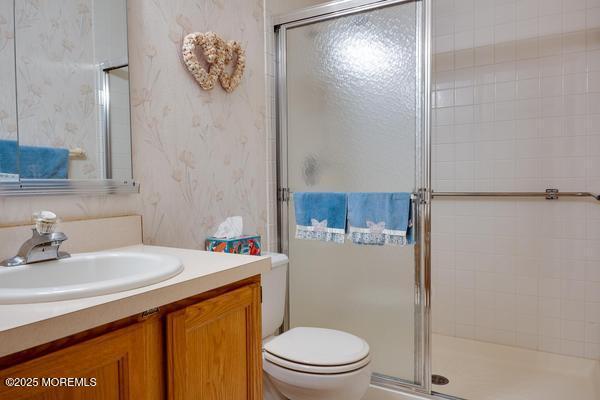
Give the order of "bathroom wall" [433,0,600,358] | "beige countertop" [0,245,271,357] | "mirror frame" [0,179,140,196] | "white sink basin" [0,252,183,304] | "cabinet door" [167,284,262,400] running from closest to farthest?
1. "beige countertop" [0,245,271,357]
2. "white sink basin" [0,252,183,304]
3. "cabinet door" [167,284,262,400]
4. "mirror frame" [0,179,140,196]
5. "bathroom wall" [433,0,600,358]

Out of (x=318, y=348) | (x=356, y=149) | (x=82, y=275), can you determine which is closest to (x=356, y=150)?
(x=356, y=149)

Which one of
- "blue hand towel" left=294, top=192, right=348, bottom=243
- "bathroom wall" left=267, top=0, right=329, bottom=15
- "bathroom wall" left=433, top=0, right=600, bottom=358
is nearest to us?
"blue hand towel" left=294, top=192, right=348, bottom=243

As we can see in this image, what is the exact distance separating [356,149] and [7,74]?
4.32 ft

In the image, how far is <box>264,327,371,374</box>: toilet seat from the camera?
1.41 m

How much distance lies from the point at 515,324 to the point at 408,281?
3.60ft

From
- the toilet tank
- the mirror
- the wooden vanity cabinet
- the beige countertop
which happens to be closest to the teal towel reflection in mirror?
the mirror

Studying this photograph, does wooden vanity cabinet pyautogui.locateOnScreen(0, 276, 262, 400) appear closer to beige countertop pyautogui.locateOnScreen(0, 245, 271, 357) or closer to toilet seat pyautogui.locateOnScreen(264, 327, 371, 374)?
beige countertop pyautogui.locateOnScreen(0, 245, 271, 357)

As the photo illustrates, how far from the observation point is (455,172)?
101 inches

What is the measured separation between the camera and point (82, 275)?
1062 mm

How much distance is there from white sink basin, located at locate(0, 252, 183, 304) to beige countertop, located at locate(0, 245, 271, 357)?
0.04 ft

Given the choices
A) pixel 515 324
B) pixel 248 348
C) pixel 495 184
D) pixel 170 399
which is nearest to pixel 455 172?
pixel 495 184

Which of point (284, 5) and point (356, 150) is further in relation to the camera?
point (284, 5)

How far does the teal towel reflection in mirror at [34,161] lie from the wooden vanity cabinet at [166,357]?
23.2 inches

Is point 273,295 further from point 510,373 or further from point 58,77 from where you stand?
point 510,373
